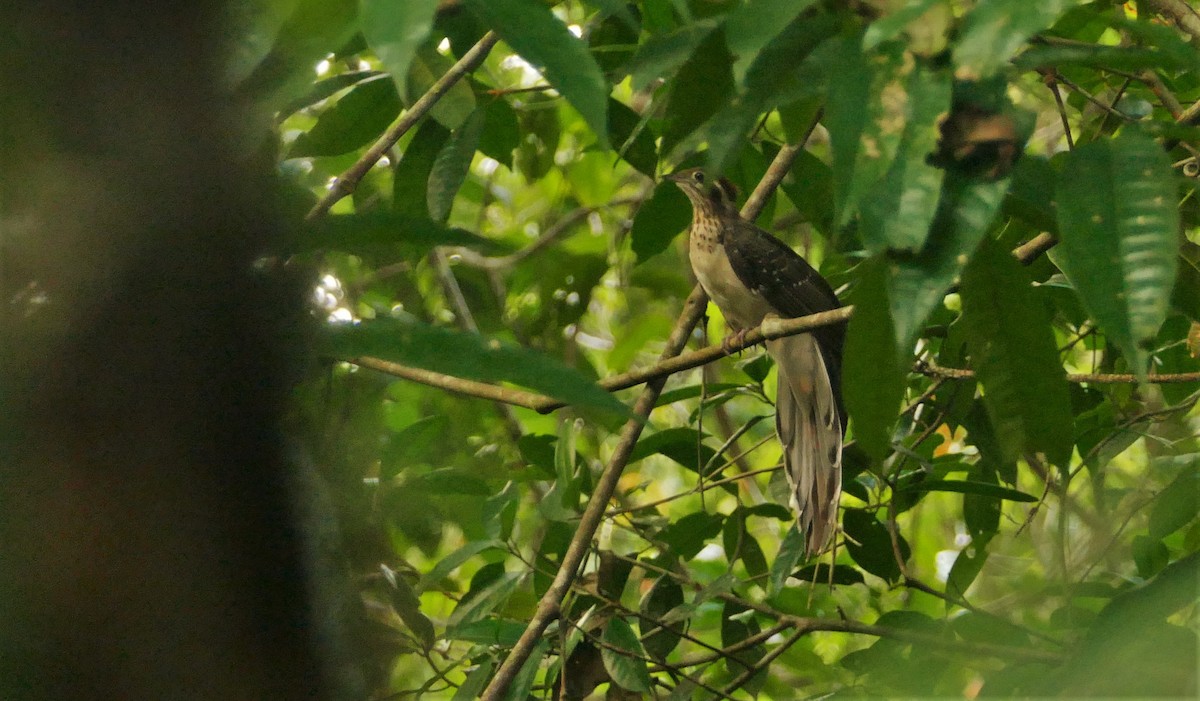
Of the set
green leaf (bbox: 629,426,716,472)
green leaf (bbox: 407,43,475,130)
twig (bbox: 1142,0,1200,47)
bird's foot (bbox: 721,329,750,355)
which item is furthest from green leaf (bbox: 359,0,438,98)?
green leaf (bbox: 629,426,716,472)

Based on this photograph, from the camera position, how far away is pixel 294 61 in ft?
3.77

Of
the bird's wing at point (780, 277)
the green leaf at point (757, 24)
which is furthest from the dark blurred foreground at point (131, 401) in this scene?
the bird's wing at point (780, 277)

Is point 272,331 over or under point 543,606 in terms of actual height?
over

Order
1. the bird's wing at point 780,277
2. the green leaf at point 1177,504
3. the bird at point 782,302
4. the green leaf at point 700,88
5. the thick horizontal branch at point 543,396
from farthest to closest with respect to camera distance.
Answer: the bird's wing at point 780,277
the bird at point 782,302
the green leaf at point 1177,504
the thick horizontal branch at point 543,396
the green leaf at point 700,88

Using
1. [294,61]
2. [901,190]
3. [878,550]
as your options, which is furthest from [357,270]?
[901,190]

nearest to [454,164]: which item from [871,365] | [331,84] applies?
[331,84]

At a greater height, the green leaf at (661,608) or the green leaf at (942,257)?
the green leaf at (942,257)

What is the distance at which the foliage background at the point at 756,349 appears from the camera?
1.02 meters

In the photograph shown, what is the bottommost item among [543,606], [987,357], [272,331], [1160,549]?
[1160,549]

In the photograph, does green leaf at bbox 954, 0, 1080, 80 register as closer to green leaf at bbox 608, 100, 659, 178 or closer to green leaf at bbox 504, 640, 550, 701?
green leaf at bbox 504, 640, 550, 701

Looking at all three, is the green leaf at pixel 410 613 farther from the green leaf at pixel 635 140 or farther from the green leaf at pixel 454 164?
the green leaf at pixel 635 140

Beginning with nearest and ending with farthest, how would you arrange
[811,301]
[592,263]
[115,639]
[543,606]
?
[115,639], [543,606], [811,301], [592,263]

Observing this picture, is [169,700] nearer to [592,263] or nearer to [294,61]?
[294,61]

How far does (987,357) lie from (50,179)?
3.21ft
